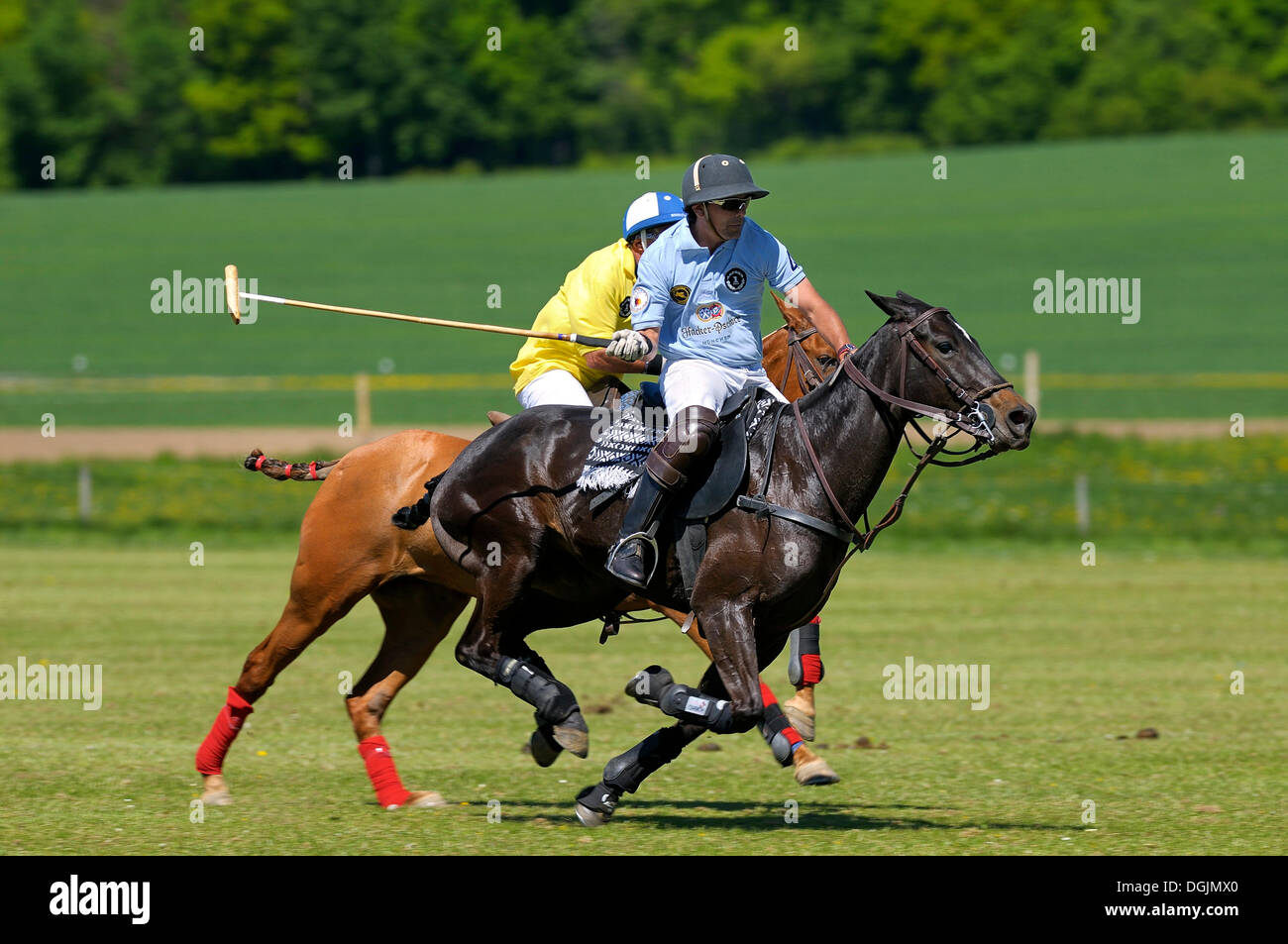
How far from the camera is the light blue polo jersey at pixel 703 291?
8359 millimetres

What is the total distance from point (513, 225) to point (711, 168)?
2487 inches

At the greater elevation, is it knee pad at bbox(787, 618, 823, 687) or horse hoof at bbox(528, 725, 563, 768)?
knee pad at bbox(787, 618, 823, 687)

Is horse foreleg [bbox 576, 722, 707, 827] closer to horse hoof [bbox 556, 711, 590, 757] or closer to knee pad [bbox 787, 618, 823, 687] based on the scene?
horse hoof [bbox 556, 711, 590, 757]

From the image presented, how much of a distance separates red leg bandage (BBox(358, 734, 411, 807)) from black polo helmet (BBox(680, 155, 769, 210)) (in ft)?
11.0

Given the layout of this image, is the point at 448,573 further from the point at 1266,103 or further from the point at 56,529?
the point at 1266,103

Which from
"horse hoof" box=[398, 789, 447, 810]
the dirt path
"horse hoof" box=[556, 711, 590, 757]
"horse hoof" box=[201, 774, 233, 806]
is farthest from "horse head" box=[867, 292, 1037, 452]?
the dirt path

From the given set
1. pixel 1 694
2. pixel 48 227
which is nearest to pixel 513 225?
pixel 48 227

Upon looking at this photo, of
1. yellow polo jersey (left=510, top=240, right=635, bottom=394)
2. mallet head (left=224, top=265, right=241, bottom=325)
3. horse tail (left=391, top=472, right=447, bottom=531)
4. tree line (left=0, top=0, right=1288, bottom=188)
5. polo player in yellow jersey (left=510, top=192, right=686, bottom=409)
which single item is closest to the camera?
mallet head (left=224, top=265, right=241, bottom=325)

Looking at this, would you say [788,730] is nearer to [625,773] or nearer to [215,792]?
[625,773]

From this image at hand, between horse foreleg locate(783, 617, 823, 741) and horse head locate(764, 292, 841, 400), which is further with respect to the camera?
horse foreleg locate(783, 617, 823, 741)

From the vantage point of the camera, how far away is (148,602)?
19.4 m

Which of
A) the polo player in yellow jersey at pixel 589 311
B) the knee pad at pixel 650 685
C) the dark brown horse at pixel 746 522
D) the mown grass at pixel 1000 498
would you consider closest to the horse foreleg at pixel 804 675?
the dark brown horse at pixel 746 522

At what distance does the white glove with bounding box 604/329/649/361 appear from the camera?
27.1 ft

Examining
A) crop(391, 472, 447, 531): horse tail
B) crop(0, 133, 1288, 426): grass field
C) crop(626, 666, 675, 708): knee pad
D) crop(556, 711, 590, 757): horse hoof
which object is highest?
crop(0, 133, 1288, 426): grass field
